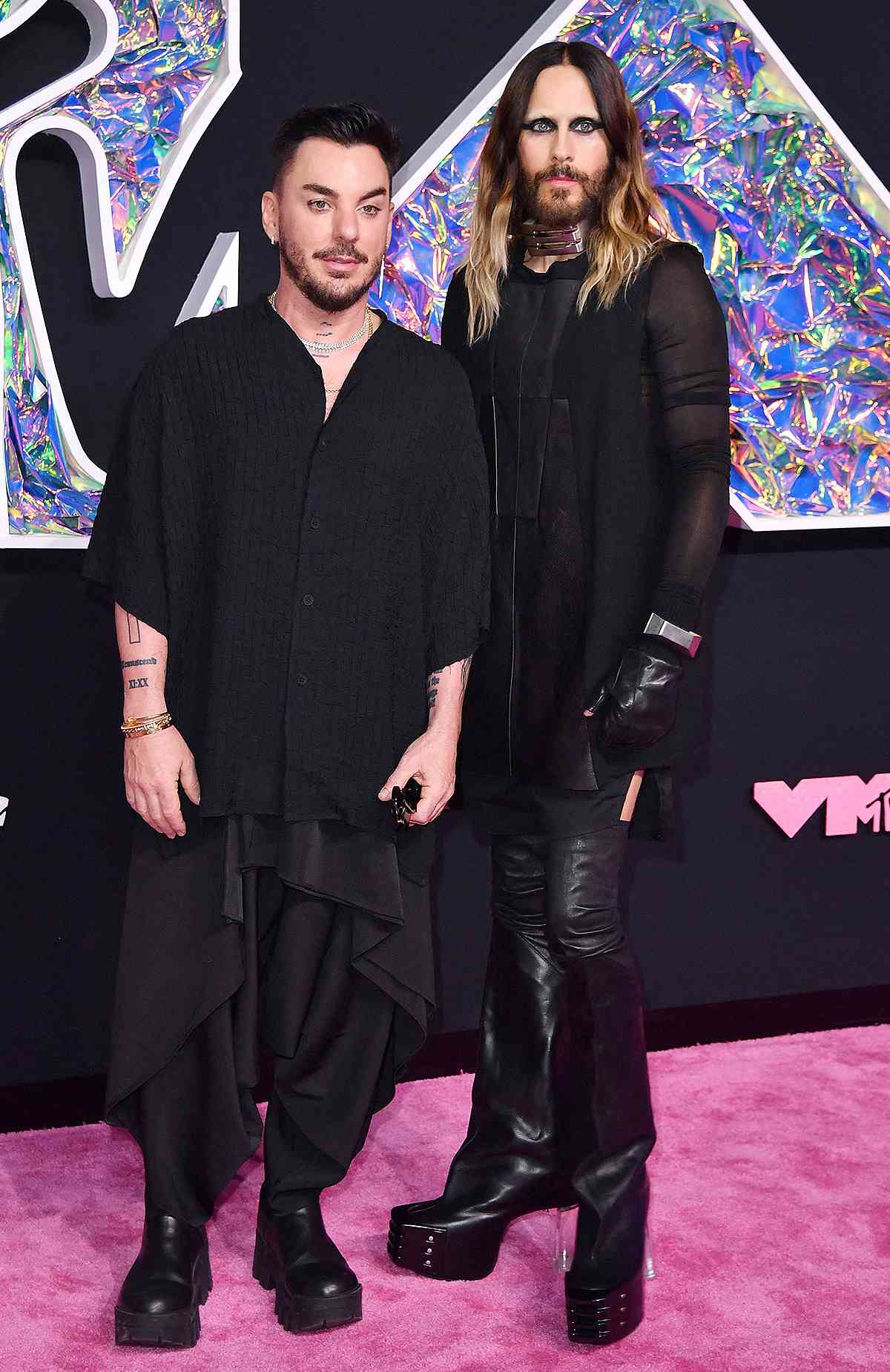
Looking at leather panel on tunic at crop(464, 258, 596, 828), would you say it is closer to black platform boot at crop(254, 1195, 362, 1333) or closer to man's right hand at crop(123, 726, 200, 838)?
man's right hand at crop(123, 726, 200, 838)

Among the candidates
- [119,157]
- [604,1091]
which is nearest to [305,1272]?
[604,1091]

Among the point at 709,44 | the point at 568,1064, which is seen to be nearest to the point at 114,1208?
the point at 568,1064

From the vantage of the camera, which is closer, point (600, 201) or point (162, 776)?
point (162, 776)

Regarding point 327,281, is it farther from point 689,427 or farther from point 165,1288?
point 165,1288

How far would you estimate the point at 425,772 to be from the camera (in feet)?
8.19

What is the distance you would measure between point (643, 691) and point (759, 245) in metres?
1.57

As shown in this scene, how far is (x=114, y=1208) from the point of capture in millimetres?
2947

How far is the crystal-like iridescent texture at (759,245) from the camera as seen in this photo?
3354 millimetres

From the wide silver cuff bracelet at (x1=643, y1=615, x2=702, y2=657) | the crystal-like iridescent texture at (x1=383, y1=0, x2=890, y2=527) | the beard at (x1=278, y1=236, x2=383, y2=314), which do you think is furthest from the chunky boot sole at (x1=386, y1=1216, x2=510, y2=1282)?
the crystal-like iridescent texture at (x1=383, y1=0, x2=890, y2=527)

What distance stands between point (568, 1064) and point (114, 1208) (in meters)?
0.95

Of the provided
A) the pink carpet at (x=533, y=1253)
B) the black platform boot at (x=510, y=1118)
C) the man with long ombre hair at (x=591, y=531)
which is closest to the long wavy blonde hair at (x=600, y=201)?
the man with long ombre hair at (x=591, y=531)

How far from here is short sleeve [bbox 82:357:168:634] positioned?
7.98 ft

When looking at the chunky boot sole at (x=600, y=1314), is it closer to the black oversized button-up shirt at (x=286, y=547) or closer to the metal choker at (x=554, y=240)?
the black oversized button-up shirt at (x=286, y=547)

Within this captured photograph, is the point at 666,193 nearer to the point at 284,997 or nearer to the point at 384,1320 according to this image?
the point at 284,997
